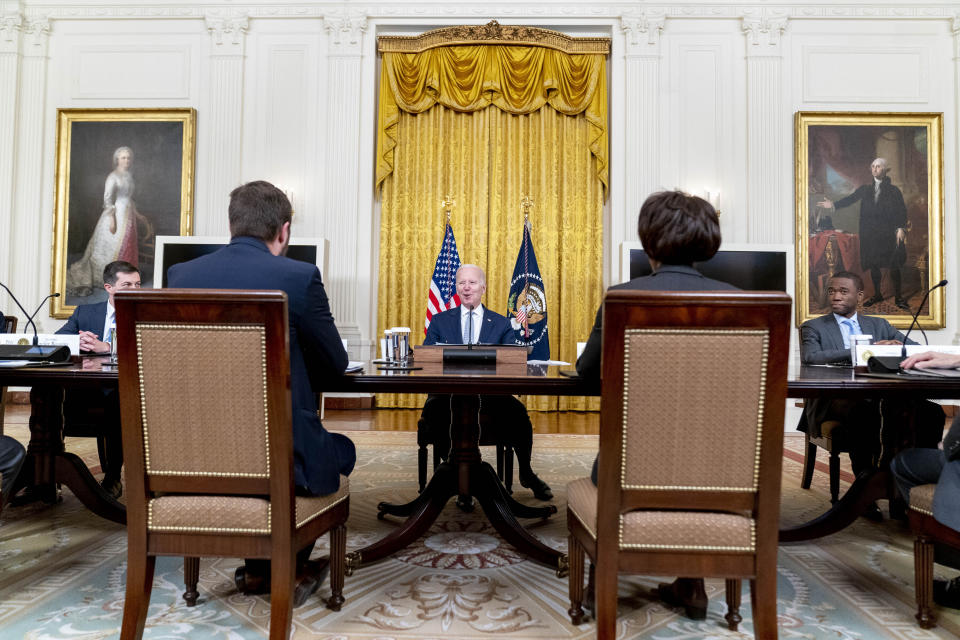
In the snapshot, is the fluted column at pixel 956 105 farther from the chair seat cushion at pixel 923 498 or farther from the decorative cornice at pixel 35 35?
the decorative cornice at pixel 35 35

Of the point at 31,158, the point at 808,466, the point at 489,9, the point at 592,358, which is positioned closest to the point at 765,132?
the point at 489,9

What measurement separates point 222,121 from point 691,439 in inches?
294

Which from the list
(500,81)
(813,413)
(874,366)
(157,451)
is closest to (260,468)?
(157,451)

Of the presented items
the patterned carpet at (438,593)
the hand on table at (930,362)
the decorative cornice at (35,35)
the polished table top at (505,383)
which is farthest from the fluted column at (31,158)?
the hand on table at (930,362)

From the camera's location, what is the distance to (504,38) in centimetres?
737

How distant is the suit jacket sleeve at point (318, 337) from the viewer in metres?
1.79

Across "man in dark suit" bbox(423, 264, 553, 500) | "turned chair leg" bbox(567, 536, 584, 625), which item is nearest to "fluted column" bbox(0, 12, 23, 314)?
"man in dark suit" bbox(423, 264, 553, 500)

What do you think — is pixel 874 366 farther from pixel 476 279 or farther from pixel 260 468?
pixel 476 279

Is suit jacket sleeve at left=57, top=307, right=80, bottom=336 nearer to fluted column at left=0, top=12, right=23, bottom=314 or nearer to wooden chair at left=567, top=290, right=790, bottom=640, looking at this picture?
wooden chair at left=567, top=290, right=790, bottom=640

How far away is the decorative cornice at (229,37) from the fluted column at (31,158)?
2.10m

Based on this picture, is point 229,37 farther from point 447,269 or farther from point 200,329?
point 200,329

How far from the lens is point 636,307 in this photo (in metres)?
1.49

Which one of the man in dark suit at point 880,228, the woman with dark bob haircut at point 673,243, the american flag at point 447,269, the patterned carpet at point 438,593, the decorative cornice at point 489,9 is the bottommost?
the patterned carpet at point 438,593

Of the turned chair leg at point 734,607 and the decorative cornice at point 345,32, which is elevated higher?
the decorative cornice at point 345,32
